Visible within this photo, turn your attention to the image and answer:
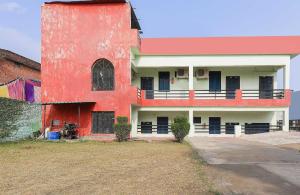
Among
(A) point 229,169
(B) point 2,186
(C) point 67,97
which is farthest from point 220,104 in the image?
(B) point 2,186

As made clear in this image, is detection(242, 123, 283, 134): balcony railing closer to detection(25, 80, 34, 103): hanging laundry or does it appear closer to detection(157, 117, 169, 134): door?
detection(157, 117, 169, 134): door

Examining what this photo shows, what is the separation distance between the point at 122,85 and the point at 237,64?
8160mm

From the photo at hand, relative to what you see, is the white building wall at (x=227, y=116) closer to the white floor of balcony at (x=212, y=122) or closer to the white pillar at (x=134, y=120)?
the white floor of balcony at (x=212, y=122)

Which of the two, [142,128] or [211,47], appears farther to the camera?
[142,128]

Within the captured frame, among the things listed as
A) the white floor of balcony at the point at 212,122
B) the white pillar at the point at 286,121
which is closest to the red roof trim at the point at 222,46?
the white pillar at the point at 286,121

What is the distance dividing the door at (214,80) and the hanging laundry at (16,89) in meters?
14.4

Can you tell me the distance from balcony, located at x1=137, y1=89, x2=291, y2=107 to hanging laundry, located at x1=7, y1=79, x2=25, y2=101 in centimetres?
942

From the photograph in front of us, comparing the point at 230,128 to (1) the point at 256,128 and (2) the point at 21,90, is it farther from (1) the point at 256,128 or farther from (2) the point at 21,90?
(2) the point at 21,90

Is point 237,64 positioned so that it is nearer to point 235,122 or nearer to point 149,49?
point 235,122

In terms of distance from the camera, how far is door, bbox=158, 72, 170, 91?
25.3 meters

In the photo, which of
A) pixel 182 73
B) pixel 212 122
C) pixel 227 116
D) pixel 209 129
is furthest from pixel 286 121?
pixel 182 73

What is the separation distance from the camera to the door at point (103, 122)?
20.9 meters

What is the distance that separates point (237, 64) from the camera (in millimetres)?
22906

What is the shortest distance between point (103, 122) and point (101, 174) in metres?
12.8
